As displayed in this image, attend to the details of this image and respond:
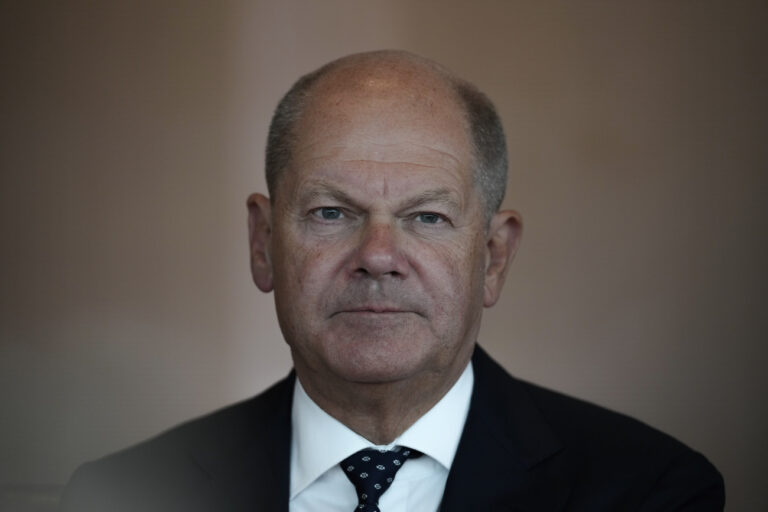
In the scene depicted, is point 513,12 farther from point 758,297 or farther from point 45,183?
point 45,183

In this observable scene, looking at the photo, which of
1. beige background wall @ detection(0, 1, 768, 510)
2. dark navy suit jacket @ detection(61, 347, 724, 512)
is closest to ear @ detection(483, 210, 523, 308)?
dark navy suit jacket @ detection(61, 347, 724, 512)

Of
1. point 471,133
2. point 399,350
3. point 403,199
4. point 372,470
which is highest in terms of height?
point 471,133

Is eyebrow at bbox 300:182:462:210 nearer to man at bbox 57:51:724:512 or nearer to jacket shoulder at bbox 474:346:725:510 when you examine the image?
man at bbox 57:51:724:512

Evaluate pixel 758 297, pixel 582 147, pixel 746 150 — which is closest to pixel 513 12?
pixel 582 147

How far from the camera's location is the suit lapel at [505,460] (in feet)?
5.98

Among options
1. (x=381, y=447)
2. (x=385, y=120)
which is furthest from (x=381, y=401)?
(x=385, y=120)

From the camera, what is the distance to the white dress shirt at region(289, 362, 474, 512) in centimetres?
188

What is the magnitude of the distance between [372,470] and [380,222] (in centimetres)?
42

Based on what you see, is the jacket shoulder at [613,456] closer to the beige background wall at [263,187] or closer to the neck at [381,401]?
the neck at [381,401]

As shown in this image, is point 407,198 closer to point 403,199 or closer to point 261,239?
point 403,199

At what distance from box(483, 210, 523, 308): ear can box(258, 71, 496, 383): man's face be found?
0.33 feet

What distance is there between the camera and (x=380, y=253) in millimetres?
1767

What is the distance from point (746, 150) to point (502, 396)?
1031mm

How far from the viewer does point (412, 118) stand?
6.11 feet
